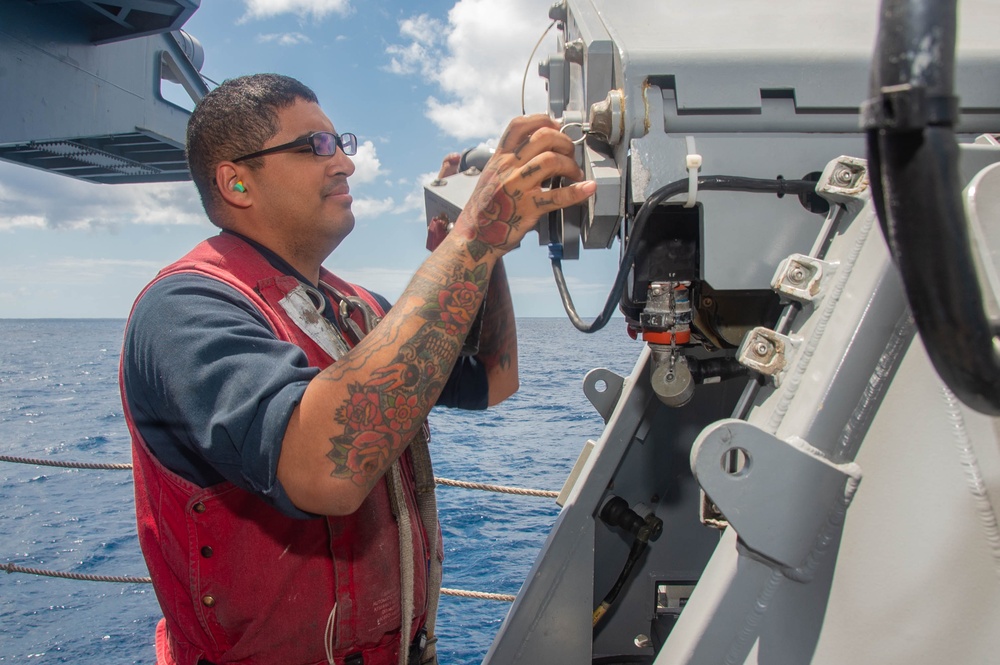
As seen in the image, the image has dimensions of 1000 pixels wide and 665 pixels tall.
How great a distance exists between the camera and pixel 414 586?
171 cm

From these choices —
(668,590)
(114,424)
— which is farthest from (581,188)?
(114,424)

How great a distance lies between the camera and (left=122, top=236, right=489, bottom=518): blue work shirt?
1.21 metres

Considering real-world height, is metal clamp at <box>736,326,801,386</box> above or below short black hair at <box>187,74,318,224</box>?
below

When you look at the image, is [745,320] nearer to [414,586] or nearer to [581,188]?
[581,188]

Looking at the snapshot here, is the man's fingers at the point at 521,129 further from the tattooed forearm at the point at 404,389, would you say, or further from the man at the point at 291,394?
the tattooed forearm at the point at 404,389

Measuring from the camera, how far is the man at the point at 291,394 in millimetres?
1246

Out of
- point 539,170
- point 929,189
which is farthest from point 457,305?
point 929,189

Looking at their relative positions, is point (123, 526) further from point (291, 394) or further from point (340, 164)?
point (291, 394)

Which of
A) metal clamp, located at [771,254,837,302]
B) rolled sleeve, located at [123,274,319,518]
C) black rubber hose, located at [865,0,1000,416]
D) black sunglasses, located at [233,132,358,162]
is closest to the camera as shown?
black rubber hose, located at [865,0,1000,416]

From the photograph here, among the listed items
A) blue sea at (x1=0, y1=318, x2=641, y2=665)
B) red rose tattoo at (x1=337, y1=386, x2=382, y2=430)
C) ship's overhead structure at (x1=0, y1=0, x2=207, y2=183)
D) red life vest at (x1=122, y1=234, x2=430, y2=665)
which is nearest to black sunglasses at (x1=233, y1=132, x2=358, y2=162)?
red life vest at (x1=122, y1=234, x2=430, y2=665)

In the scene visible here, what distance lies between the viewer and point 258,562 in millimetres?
1499

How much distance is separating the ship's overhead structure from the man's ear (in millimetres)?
5331

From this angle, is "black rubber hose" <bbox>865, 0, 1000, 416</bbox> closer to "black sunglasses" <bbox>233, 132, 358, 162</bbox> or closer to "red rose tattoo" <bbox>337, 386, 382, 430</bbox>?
"red rose tattoo" <bbox>337, 386, 382, 430</bbox>

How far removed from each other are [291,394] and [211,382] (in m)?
0.15
